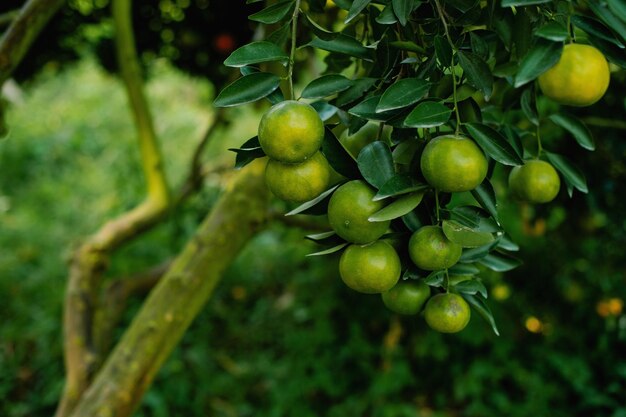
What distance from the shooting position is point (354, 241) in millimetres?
682

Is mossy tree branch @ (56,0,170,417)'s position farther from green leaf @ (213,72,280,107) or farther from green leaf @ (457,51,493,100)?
green leaf @ (457,51,493,100)

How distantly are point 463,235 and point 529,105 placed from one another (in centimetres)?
25

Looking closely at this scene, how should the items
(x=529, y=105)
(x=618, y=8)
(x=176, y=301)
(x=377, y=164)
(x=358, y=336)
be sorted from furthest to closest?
→ (x=358, y=336) → (x=176, y=301) → (x=529, y=105) → (x=377, y=164) → (x=618, y=8)

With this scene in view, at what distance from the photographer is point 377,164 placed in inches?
26.1

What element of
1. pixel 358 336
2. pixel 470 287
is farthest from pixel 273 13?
pixel 358 336

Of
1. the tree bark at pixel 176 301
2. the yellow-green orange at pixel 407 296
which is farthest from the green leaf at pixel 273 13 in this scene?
the tree bark at pixel 176 301

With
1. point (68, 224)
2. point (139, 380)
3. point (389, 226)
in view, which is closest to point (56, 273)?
point (68, 224)

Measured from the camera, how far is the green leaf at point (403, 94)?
2.08ft

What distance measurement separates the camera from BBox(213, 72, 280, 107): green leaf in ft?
2.19

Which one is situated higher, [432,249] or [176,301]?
[432,249]

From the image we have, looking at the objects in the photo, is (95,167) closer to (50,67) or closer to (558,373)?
(50,67)

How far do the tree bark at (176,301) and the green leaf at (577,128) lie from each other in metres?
0.81

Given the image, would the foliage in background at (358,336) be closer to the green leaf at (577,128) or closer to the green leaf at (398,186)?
the green leaf at (577,128)

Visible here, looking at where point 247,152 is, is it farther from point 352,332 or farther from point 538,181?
point 352,332
